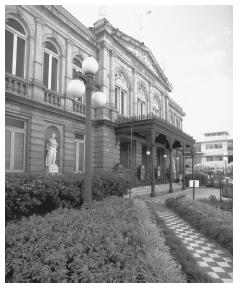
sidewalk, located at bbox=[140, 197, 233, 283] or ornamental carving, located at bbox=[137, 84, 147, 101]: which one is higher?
ornamental carving, located at bbox=[137, 84, 147, 101]

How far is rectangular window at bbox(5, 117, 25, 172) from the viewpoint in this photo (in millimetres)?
7930

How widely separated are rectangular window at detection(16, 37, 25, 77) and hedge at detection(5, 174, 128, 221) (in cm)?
582

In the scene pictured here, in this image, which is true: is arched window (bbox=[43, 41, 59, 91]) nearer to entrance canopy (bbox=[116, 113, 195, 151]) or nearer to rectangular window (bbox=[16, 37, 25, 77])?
rectangular window (bbox=[16, 37, 25, 77])

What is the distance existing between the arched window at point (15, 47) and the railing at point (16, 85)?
29 cm

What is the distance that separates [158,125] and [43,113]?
7.60 m

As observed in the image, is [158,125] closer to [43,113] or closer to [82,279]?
[43,113]

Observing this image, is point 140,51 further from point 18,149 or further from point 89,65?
point 89,65

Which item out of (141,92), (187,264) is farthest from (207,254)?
(141,92)

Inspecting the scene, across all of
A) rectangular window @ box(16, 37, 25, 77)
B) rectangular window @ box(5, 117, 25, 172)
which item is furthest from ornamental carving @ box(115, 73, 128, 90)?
rectangular window @ box(5, 117, 25, 172)

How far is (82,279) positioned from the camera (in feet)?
7.40

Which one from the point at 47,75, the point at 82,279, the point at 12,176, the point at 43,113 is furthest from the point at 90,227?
the point at 47,75

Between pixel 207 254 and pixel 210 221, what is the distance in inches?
52.7

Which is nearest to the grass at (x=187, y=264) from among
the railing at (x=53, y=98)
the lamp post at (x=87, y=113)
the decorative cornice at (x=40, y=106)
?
the lamp post at (x=87, y=113)

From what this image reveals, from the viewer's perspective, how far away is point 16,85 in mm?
8570
